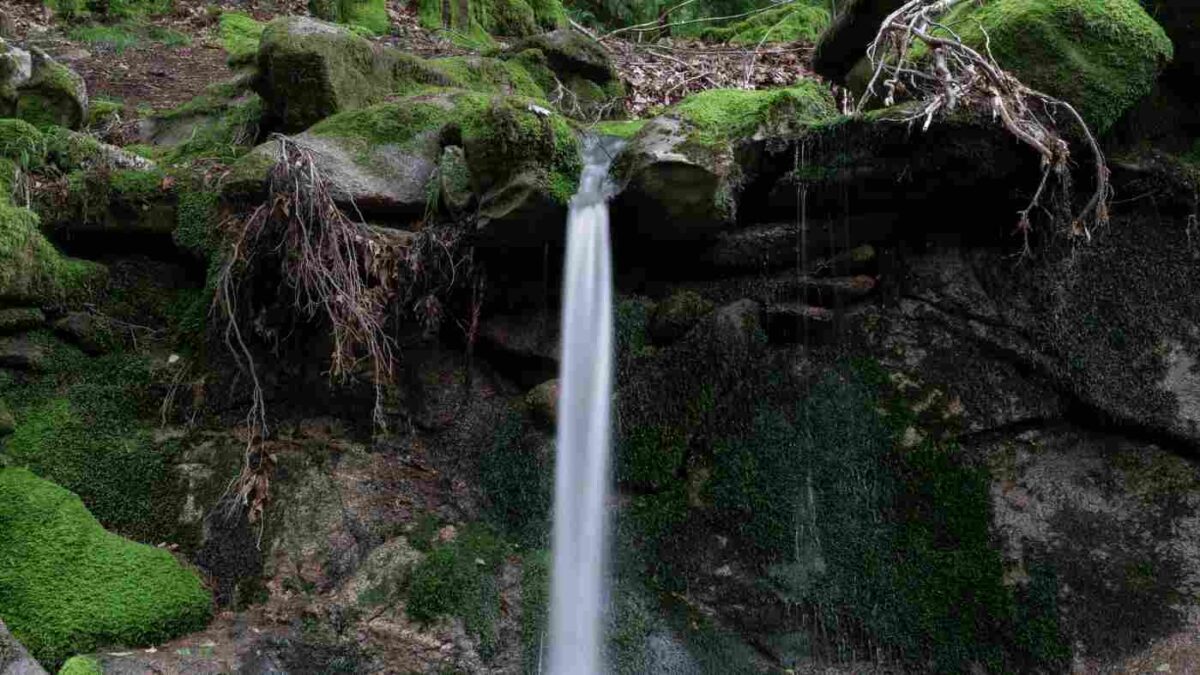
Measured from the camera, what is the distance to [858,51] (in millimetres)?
7082

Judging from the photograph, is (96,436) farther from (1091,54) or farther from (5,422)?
(1091,54)

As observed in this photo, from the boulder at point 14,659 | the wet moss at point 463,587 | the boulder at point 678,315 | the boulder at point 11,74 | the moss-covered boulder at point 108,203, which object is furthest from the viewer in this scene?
the boulder at point 11,74

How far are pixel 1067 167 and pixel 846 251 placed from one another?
1353 millimetres

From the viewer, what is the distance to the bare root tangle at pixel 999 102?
4887 millimetres

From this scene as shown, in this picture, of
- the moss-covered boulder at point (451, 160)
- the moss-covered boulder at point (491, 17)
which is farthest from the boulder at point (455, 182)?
the moss-covered boulder at point (491, 17)

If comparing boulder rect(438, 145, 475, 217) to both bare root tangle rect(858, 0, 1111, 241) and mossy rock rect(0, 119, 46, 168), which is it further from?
mossy rock rect(0, 119, 46, 168)

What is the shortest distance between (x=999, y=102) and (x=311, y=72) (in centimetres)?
483

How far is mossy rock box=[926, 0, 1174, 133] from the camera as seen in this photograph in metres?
5.28

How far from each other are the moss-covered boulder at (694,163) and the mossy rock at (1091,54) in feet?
4.22

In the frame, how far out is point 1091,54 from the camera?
5305mm

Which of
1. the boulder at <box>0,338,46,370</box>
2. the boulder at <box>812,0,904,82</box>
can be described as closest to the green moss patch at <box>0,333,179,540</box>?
the boulder at <box>0,338,46,370</box>

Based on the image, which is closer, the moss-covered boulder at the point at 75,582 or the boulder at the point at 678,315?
the moss-covered boulder at the point at 75,582

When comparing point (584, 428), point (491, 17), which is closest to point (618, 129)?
point (584, 428)

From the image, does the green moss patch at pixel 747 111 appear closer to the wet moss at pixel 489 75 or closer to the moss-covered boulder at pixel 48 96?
the wet moss at pixel 489 75
